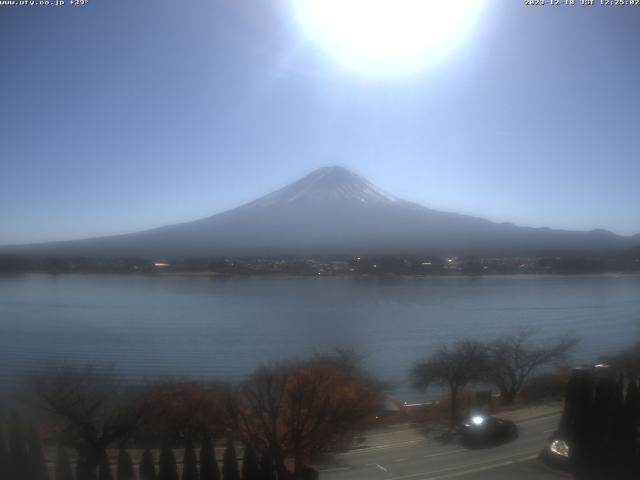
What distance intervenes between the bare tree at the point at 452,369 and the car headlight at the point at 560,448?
884 mm

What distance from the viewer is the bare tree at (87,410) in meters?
2.87

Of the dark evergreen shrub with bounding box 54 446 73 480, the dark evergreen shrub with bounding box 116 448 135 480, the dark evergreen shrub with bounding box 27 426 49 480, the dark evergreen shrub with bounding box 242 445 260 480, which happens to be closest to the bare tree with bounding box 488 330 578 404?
the dark evergreen shrub with bounding box 242 445 260 480

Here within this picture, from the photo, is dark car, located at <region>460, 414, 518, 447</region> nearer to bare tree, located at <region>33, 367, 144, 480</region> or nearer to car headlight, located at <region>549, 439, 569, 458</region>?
car headlight, located at <region>549, 439, 569, 458</region>

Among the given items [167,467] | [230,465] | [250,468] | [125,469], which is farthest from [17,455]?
[250,468]

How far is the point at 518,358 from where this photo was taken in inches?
188

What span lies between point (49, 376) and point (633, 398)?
3.72 m

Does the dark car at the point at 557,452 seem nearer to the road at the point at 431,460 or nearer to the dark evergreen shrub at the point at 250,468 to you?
the road at the point at 431,460

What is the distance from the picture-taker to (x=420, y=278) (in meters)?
8.09

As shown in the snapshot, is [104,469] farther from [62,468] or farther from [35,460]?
[35,460]

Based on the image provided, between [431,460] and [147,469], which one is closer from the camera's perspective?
[147,469]

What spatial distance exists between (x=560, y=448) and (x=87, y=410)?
2.75m

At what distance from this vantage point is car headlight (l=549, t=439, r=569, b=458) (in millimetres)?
3156

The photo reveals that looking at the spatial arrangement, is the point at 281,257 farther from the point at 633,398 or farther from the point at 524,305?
the point at 633,398

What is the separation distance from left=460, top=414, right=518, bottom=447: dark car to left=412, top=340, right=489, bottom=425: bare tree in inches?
21.6
